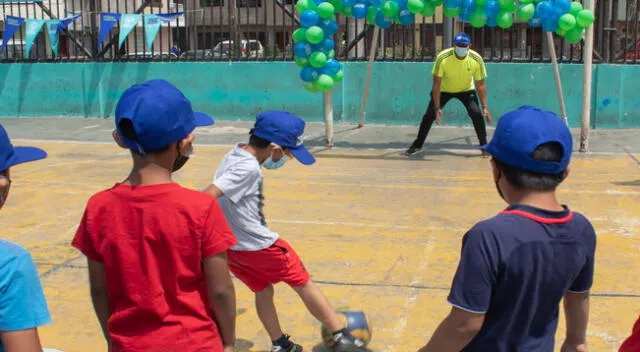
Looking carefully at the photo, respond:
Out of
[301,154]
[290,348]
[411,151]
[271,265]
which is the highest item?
[301,154]

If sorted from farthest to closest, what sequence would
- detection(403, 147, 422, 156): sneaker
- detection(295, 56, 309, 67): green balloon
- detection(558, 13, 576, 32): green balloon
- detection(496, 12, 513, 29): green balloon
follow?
1. detection(403, 147, 422, 156): sneaker
2. detection(295, 56, 309, 67): green balloon
3. detection(496, 12, 513, 29): green balloon
4. detection(558, 13, 576, 32): green balloon

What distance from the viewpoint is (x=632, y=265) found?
19.2ft

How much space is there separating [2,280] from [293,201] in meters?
6.14

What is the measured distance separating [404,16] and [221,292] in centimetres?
860

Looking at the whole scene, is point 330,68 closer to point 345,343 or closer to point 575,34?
point 575,34

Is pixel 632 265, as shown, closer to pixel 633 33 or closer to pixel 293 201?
pixel 293 201

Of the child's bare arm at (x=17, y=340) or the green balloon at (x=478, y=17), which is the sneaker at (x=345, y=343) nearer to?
the child's bare arm at (x=17, y=340)

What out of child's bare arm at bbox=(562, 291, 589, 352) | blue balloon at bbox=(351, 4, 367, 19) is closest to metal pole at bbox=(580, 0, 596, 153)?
blue balloon at bbox=(351, 4, 367, 19)

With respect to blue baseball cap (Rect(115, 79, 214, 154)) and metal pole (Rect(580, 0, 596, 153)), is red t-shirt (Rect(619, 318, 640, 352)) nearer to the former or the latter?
blue baseball cap (Rect(115, 79, 214, 154))

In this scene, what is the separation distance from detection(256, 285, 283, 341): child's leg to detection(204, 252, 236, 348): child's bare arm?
1578 mm

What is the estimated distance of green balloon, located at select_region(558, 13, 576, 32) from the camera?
9898mm

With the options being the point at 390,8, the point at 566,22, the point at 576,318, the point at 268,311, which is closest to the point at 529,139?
the point at 576,318

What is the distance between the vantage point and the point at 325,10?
35.1 feet

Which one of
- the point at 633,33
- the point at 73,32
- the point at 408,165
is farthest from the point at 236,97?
the point at 633,33
